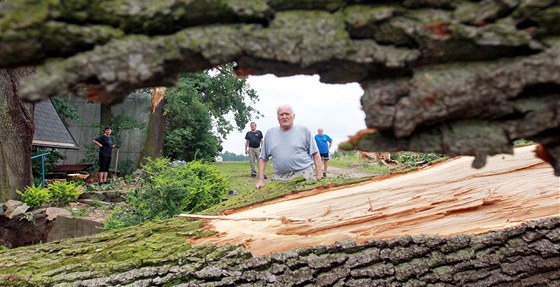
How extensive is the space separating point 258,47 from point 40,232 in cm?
952

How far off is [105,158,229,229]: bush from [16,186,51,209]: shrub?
347cm

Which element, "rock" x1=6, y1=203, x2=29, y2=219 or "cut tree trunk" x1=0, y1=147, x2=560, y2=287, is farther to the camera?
"rock" x1=6, y1=203, x2=29, y2=219

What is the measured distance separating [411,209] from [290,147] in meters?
1.98

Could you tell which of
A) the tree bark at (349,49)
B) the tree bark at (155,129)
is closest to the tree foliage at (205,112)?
the tree bark at (155,129)

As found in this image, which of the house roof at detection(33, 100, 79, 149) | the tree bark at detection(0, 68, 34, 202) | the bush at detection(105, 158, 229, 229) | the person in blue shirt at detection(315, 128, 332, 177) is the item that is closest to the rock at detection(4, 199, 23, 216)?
the tree bark at detection(0, 68, 34, 202)

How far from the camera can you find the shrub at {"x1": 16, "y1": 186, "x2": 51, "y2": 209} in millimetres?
9859

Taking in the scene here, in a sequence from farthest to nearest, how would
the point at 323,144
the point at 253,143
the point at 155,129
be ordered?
the point at 155,129 → the point at 253,143 → the point at 323,144

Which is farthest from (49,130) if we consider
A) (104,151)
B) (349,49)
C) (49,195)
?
(349,49)

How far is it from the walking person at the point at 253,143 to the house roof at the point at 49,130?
20.0 ft

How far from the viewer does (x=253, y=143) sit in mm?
14844

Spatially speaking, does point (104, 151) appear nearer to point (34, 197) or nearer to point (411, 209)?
point (34, 197)

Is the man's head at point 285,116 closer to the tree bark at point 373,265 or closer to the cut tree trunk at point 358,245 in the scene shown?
the cut tree trunk at point 358,245

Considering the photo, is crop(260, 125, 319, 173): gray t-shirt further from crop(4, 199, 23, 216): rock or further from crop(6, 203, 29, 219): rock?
crop(4, 199, 23, 216): rock

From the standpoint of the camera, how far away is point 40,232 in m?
9.40
